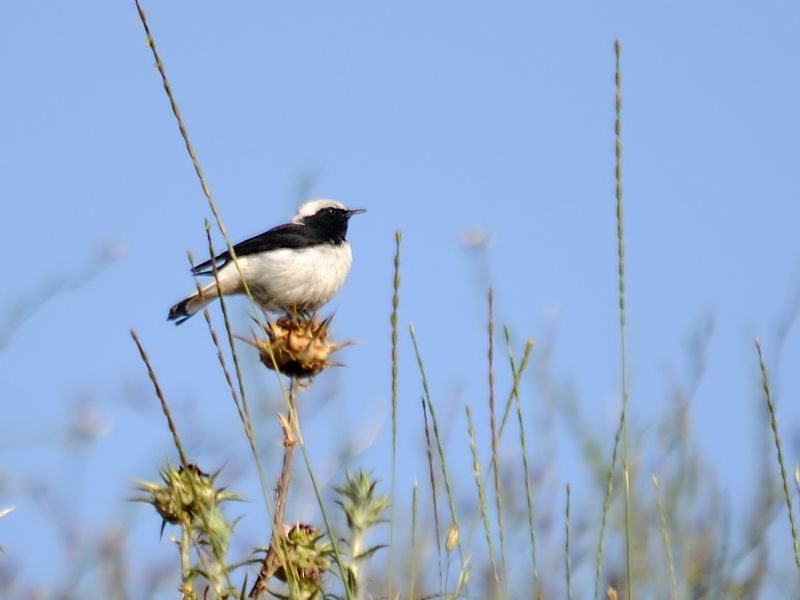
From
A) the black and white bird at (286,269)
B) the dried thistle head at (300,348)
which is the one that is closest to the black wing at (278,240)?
the black and white bird at (286,269)

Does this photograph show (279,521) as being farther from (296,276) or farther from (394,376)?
(296,276)

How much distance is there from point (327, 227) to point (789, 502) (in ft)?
22.1

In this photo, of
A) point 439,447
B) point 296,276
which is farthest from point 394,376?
point 296,276

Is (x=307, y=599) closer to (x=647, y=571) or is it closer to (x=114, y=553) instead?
(x=647, y=571)

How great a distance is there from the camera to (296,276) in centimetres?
758

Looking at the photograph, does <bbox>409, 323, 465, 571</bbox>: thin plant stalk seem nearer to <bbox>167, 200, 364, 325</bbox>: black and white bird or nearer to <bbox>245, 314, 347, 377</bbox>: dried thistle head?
<bbox>245, 314, 347, 377</bbox>: dried thistle head

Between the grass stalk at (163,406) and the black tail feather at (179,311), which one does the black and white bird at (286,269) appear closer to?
the black tail feather at (179,311)

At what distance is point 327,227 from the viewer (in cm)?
852

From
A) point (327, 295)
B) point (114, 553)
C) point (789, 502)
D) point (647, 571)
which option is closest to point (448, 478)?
point (789, 502)

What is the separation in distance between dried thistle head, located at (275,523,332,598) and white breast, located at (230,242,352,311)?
Answer: 5.19 m

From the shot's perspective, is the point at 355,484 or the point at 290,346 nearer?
the point at 355,484

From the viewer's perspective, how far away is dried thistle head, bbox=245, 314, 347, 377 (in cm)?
262

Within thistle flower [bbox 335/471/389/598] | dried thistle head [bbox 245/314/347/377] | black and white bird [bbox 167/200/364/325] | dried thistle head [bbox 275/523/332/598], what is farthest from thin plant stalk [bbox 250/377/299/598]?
black and white bird [bbox 167/200/364/325]

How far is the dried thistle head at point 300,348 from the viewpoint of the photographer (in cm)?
262
